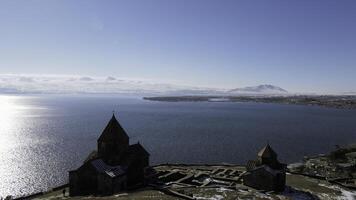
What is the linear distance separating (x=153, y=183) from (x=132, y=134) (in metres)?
66.0

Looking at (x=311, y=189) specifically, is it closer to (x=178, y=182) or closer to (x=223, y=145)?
(x=178, y=182)

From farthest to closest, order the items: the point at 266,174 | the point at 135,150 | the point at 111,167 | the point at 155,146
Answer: the point at 155,146
the point at 135,150
the point at 266,174
the point at 111,167

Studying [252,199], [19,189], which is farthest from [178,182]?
[19,189]

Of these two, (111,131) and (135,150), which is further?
(135,150)

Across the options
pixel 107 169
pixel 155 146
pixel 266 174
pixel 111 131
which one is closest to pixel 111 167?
pixel 107 169

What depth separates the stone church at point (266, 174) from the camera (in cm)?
4344

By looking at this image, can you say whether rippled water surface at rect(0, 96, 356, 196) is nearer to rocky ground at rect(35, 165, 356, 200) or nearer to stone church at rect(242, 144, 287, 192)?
rocky ground at rect(35, 165, 356, 200)

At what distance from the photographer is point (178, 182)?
4609 centimetres

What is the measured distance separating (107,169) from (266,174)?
68.7ft

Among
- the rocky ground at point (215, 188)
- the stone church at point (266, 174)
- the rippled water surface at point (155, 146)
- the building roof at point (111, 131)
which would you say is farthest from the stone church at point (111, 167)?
the rippled water surface at point (155, 146)

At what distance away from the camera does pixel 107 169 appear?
134ft

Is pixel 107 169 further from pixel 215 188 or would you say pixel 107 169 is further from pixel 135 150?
pixel 215 188

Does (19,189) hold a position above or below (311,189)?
below

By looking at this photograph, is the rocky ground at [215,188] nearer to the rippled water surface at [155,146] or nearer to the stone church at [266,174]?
the stone church at [266,174]
